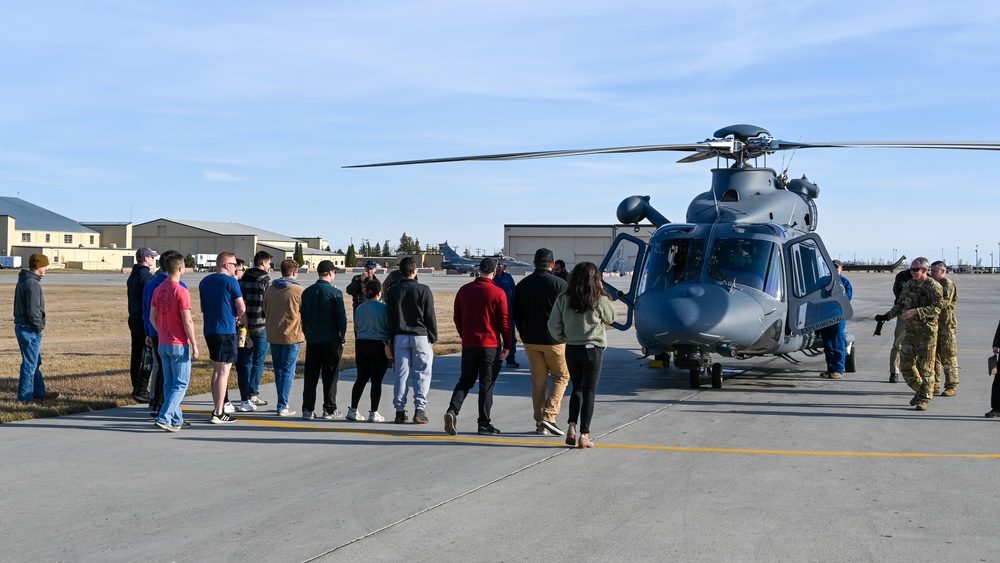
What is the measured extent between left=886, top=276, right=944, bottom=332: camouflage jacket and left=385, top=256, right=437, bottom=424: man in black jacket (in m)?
5.55

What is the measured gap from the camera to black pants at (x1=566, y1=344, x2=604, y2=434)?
8.45 meters

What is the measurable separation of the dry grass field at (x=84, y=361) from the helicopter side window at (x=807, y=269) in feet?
23.8

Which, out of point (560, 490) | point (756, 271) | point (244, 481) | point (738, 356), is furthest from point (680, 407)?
point (244, 481)

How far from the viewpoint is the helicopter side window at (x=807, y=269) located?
1312 cm

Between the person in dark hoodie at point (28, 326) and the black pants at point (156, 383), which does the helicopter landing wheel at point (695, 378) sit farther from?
the person in dark hoodie at point (28, 326)

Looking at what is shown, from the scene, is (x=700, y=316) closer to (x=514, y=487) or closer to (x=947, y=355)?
(x=947, y=355)

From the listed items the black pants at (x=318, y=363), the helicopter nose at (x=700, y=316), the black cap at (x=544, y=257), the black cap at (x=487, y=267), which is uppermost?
the black cap at (x=544, y=257)

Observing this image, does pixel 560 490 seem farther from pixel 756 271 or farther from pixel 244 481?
pixel 756 271

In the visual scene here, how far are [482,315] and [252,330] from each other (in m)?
2.91

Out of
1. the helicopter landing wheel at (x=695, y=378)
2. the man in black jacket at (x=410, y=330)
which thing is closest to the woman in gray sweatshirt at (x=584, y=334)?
the man in black jacket at (x=410, y=330)

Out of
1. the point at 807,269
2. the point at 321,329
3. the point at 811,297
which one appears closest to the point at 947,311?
the point at 811,297

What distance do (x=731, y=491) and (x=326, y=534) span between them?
299 cm

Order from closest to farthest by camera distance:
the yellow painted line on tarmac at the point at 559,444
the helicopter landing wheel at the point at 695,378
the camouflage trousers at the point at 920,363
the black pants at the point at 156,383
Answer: the yellow painted line on tarmac at the point at 559,444 → the black pants at the point at 156,383 → the camouflage trousers at the point at 920,363 → the helicopter landing wheel at the point at 695,378

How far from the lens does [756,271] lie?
12586mm
